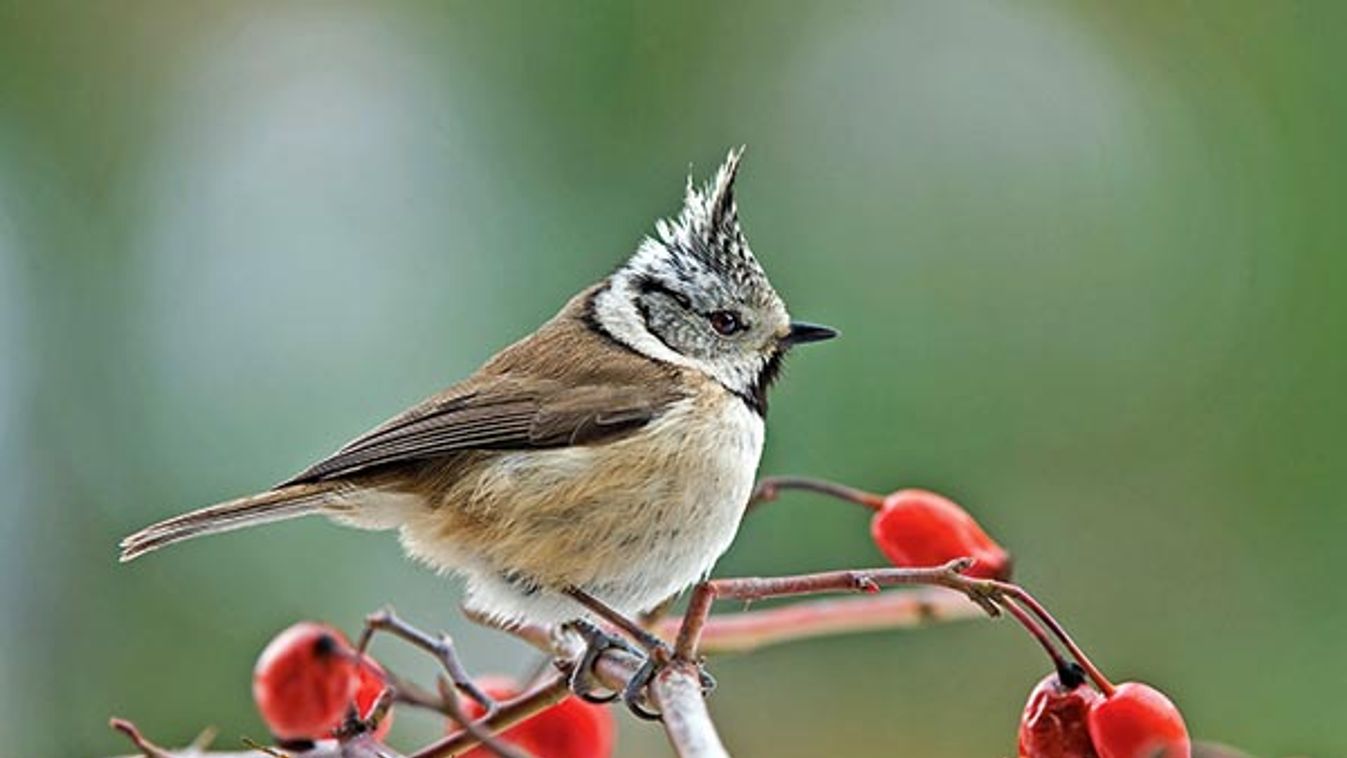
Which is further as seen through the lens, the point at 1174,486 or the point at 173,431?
the point at 173,431

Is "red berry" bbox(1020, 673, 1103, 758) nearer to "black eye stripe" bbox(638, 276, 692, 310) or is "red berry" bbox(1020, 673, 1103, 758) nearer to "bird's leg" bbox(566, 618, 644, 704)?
"bird's leg" bbox(566, 618, 644, 704)

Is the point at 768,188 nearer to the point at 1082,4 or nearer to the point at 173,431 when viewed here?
the point at 1082,4

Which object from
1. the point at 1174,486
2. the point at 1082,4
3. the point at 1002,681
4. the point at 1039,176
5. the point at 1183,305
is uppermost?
the point at 1082,4

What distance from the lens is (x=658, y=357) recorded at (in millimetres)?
1579

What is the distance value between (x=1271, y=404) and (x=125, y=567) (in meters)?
1.58

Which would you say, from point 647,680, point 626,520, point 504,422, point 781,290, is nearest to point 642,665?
point 647,680

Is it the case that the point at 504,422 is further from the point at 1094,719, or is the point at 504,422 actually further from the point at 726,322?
the point at 1094,719

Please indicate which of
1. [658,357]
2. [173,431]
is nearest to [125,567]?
[173,431]

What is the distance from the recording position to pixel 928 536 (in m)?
1.22

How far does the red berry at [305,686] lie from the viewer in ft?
3.45

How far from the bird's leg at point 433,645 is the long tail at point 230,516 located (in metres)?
0.25

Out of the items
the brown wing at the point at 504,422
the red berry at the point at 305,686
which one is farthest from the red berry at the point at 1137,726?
the brown wing at the point at 504,422

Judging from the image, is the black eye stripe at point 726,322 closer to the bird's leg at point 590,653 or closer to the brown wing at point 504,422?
the brown wing at point 504,422

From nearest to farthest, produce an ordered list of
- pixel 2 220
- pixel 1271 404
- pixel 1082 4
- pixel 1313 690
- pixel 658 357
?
pixel 658 357 → pixel 1313 690 → pixel 1271 404 → pixel 1082 4 → pixel 2 220
